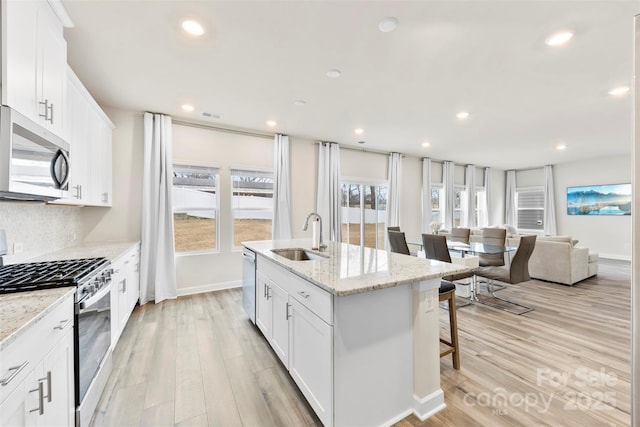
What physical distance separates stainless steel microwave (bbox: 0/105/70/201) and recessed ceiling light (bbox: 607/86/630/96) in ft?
17.9

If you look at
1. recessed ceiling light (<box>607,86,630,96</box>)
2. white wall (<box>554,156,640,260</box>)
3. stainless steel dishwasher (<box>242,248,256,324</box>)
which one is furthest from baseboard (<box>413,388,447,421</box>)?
white wall (<box>554,156,640,260</box>)

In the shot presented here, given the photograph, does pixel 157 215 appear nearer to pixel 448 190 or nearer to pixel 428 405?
pixel 428 405

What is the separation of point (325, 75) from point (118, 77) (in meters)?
2.27

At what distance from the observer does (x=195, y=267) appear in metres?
4.29

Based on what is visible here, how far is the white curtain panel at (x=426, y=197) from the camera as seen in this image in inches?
272

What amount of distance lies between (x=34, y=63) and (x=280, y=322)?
2.39 metres

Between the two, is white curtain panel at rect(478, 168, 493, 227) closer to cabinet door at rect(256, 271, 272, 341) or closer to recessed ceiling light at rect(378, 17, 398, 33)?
recessed ceiling light at rect(378, 17, 398, 33)

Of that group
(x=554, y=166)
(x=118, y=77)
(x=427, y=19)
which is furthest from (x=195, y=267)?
(x=554, y=166)

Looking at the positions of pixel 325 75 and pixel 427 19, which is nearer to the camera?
pixel 427 19

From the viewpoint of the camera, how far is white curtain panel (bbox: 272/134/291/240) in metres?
4.81

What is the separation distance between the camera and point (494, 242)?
437 cm

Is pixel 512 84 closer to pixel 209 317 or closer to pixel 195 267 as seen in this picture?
pixel 209 317

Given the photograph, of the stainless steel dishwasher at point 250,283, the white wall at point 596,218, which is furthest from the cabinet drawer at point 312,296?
the white wall at point 596,218

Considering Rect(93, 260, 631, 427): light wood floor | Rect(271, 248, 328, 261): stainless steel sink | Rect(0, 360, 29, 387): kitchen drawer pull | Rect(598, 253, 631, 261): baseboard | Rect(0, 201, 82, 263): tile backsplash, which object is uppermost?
Rect(0, 201, 82, 263): tile backsplash
